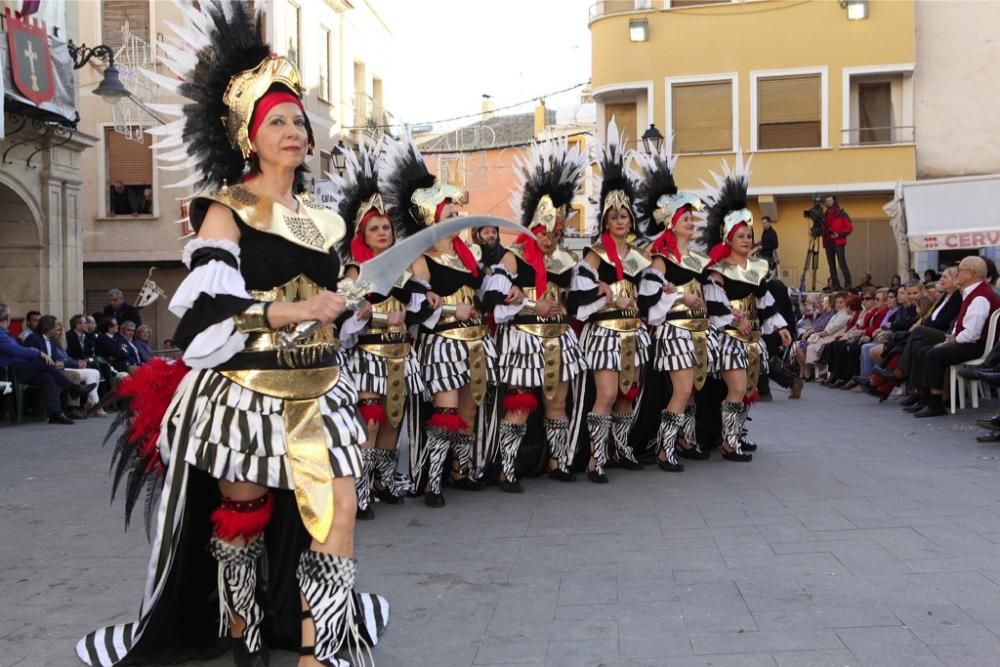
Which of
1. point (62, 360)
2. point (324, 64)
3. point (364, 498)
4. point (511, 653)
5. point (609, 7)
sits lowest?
point (511, 653)

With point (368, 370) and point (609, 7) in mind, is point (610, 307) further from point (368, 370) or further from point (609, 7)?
point (609, 7)

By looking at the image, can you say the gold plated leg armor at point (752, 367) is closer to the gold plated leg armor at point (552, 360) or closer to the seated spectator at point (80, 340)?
the gold plated leg armor at point (552, 360)

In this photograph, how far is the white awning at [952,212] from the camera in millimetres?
17078

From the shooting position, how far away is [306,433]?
3832 millimetres

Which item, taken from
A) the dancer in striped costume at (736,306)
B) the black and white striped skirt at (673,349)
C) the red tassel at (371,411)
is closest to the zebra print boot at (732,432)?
the dancer in striped costume at (736,306)

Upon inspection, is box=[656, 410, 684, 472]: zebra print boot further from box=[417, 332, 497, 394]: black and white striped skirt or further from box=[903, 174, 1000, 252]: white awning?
box=[903, 174, 1000, 252]: white awning

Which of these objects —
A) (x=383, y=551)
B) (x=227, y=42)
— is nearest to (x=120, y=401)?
(x=227, y=42)

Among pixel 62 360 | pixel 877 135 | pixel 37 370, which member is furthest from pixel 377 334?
pixel 877 135

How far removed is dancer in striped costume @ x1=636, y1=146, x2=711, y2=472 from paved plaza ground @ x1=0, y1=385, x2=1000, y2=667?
0.55m

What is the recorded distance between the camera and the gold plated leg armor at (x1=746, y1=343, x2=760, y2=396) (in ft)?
30.2

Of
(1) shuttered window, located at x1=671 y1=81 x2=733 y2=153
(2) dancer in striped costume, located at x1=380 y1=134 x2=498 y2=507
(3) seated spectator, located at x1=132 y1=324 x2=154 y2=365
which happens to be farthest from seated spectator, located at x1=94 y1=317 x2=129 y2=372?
(1) shuttered window, located at x1=671 y1=81 x2=733 y2=153

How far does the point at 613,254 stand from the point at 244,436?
16.2 ft

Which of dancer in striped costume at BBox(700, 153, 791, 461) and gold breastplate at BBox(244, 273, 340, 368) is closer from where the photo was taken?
gold breastplate at BBox(244, 273, 340, 368)

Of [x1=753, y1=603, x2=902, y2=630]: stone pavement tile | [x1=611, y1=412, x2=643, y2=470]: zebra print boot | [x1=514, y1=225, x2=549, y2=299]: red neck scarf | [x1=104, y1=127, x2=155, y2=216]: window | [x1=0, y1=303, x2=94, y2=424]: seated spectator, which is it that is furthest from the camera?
[x1=104, y1=127, x2=155, y2=216]: window
